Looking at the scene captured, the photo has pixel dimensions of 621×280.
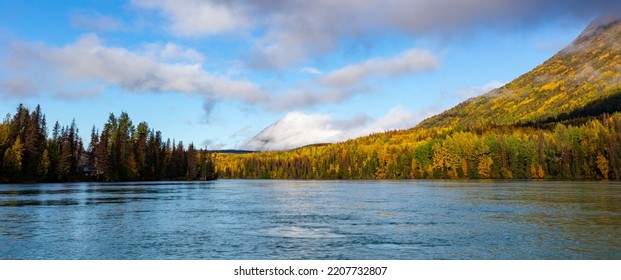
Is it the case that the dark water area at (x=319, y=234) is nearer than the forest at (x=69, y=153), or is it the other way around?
the dark water area at (x=319, y=234)

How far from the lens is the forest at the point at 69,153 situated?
430 ft

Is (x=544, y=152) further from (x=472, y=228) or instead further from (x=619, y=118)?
(x=472, y=228)

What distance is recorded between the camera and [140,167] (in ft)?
599

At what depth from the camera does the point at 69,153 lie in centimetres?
15625

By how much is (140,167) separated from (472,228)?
168925 millimetres

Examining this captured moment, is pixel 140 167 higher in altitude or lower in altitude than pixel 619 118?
lower

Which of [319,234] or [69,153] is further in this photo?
[69,153]

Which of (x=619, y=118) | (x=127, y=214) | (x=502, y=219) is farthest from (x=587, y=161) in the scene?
(x=127, y=214)

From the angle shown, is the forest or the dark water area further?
the forest

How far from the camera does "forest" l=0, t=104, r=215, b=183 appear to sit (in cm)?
13095
